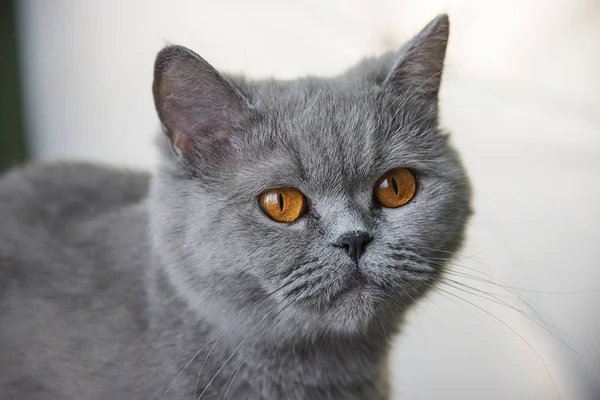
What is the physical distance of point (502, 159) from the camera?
1158mm

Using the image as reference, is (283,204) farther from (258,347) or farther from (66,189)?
(66,189)

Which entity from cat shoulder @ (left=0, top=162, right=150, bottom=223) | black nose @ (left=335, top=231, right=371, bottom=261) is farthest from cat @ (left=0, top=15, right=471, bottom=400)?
cat shoulder @ (left=0, top=162, right=150, bottom=223)

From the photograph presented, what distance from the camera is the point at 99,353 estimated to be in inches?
38.4

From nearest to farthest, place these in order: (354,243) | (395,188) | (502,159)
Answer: (354,243) < (395,188) < (502,159)

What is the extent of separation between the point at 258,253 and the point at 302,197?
4.1 inches

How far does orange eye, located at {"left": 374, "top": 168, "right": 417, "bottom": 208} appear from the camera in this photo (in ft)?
3.01

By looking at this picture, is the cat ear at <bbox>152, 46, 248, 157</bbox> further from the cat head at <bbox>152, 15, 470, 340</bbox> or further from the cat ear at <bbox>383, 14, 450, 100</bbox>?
the cat ear at <bbox>383, 14, 450, 100</bbox>

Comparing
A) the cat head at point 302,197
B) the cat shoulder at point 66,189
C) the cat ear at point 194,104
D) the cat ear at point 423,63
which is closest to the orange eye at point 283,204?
the cat head at point 302,197

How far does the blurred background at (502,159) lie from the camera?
3.26ft

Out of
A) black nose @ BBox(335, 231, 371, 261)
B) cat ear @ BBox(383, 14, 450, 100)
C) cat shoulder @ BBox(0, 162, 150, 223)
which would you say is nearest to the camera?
black nose @ BBox(335, 231, 371, 261)

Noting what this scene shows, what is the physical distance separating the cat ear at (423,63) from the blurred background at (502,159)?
0.09m

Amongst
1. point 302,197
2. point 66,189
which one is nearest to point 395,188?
point 302,197

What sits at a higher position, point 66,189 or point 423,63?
point 423,63

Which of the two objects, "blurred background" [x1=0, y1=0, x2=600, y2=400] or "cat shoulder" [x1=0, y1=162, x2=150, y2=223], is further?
"cat shoulder" [x1=0, y1=162, x2=150, y2=223]
